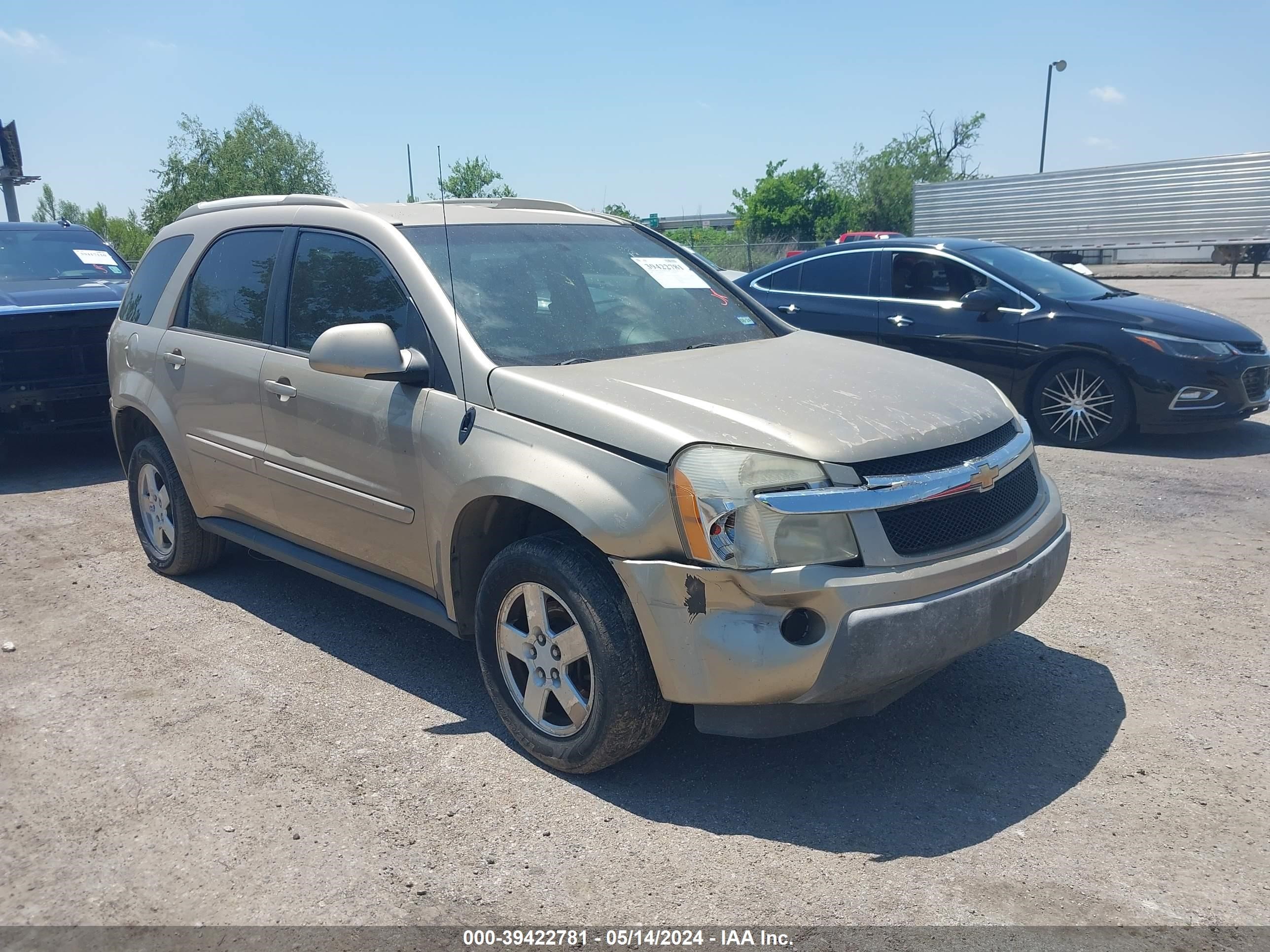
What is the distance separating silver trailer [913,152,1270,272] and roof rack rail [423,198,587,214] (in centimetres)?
2393

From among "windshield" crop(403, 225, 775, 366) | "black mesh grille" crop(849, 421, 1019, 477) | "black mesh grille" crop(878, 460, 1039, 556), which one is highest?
"windshield" crop(403, 225, 775, 366)

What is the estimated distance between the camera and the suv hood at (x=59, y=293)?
814 cm

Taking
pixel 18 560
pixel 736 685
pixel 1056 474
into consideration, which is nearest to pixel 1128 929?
pixel 736 685

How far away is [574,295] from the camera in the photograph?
13.7 ft

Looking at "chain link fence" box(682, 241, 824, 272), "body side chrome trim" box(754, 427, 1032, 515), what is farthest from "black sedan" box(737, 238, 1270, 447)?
"chain link fence" box(682, 241, 824, 272)

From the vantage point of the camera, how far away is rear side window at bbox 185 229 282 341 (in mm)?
4688

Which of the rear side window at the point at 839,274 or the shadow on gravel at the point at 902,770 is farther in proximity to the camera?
the rear side window at the point at 839,274

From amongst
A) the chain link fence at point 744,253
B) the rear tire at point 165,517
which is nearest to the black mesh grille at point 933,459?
the rear tire at point 165,517

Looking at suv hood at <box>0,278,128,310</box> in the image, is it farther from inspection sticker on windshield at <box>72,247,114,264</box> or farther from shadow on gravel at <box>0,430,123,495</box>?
shadow on gravel at <box>0,430,123,495</box>

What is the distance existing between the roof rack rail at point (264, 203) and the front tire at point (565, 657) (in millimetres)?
1897

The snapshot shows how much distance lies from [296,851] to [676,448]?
1.63 m

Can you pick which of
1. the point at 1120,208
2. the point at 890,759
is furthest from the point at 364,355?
the point at 1120,208

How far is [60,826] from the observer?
10.7 feet

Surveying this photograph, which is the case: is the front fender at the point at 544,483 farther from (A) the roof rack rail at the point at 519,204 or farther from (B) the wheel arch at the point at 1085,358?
(B) the wheel arch at the point at 1085,358
